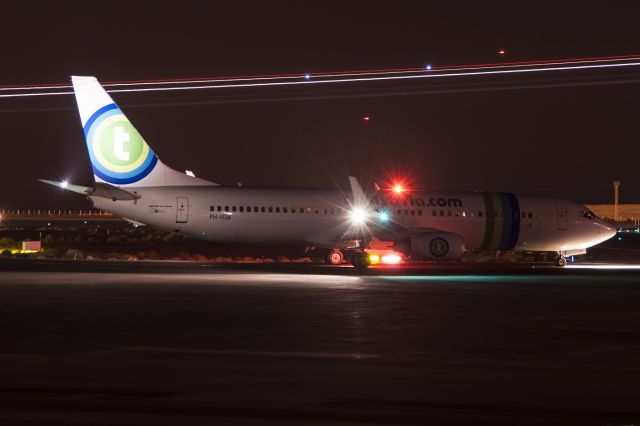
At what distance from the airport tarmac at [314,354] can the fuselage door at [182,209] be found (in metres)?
13.1

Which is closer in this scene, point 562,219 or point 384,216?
point 384,216

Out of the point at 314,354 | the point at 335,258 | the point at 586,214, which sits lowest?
the point at 314,354

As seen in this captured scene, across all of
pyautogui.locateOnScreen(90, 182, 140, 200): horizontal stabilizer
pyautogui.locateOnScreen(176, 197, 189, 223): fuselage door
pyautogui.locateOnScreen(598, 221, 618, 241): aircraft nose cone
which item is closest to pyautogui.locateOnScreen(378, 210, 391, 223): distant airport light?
pyautogui.locateOnScreen(176, 197, 189, 223): fuselage door

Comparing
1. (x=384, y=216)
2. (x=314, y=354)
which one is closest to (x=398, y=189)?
(x=384, y=216)

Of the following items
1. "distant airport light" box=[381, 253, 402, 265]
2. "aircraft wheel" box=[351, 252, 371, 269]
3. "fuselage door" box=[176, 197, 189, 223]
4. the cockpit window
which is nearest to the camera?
"aircraft wheel" box=[351, 252, 371, 269]

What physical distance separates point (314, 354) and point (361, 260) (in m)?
22.2

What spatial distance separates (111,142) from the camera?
38.2 metres

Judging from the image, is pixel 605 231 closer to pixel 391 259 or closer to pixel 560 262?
pixel 560 262

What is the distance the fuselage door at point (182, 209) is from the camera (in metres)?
38.2

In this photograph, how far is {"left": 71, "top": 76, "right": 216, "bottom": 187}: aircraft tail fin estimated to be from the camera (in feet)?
124

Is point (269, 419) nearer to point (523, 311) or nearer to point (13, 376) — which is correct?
point (13, 376)

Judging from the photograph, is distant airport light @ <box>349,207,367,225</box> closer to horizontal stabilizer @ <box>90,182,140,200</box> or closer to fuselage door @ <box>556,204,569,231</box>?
horizontal stabilizer @ <box>90,182,140,200</box>

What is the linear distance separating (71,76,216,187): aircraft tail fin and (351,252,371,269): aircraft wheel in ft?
30.5

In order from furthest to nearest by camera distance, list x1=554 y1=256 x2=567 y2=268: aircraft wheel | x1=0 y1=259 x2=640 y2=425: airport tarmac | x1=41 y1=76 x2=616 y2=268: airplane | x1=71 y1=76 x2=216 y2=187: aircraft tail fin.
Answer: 1. x1=554 y1=256 x2=567 y2=268: aircraft wheel
2. x1=71 y1=76 x2=216 y2=187: aircraft tail fin
3. x1=41 y1=76 x2=616 y2=268: airplane
4. x1=0 y1=259 x2=640 y2=425: airport tarmac
